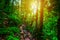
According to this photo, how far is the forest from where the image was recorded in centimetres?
920

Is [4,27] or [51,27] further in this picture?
[51,27]

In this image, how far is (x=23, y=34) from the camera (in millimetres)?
9641

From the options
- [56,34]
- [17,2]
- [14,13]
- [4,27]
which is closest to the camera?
[4,27]

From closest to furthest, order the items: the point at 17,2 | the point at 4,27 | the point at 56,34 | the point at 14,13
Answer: the point at 4,27
the point at 56,34
the point at 14,13
the point at 17,2

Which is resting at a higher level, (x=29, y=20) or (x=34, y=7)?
(x=34, y=7)

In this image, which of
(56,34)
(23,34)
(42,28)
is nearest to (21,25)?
(23,34)

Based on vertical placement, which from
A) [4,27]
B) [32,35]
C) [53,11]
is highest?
[53,11]

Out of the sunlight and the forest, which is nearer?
the forest

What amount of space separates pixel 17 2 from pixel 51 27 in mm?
2890

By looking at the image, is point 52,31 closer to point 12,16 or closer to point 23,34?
point 23,34

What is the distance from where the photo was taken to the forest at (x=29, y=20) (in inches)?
362

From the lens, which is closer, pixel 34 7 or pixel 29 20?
pixel 29 20

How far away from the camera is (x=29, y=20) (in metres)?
10.9

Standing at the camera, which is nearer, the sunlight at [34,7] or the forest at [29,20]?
the forest at [29,20]
